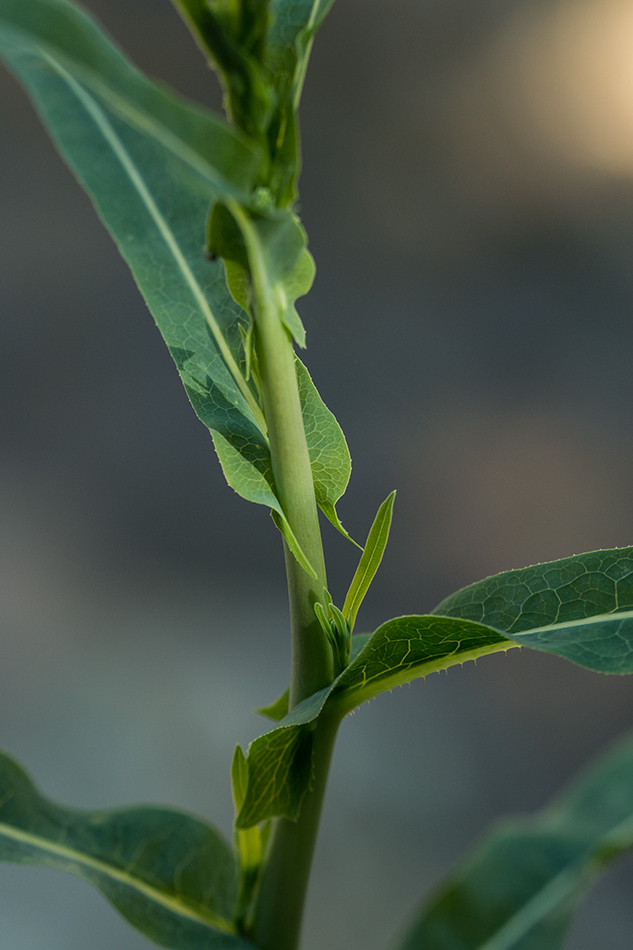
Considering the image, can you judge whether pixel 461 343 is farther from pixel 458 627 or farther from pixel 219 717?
pixel 458 627

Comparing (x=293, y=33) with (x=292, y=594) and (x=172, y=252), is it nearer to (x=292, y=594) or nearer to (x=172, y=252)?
(x=172, y=252)

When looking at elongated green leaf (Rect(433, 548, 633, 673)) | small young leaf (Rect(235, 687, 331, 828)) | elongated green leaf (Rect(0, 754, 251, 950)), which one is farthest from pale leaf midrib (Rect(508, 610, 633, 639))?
elongated green leaf (Rect(0, 754, 251, 950))

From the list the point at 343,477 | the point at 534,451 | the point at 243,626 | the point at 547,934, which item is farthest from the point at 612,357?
the point at 547,934

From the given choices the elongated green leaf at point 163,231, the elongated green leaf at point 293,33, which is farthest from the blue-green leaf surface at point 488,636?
the elongated green leaf at point 293,33

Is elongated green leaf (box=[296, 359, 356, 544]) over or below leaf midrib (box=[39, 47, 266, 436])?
below

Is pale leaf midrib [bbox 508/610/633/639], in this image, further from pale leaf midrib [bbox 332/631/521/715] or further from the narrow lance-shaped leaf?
the narrow lance-shaped leaf

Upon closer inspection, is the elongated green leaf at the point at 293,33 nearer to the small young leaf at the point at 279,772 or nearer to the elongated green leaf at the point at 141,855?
the small young leaf at the point at 279,772

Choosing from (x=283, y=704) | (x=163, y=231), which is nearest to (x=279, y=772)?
(x=283, y=704)

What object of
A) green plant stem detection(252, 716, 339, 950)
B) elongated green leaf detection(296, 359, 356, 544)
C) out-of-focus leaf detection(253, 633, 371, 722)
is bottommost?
green plant stem detection(252, 716, 339, 950)
